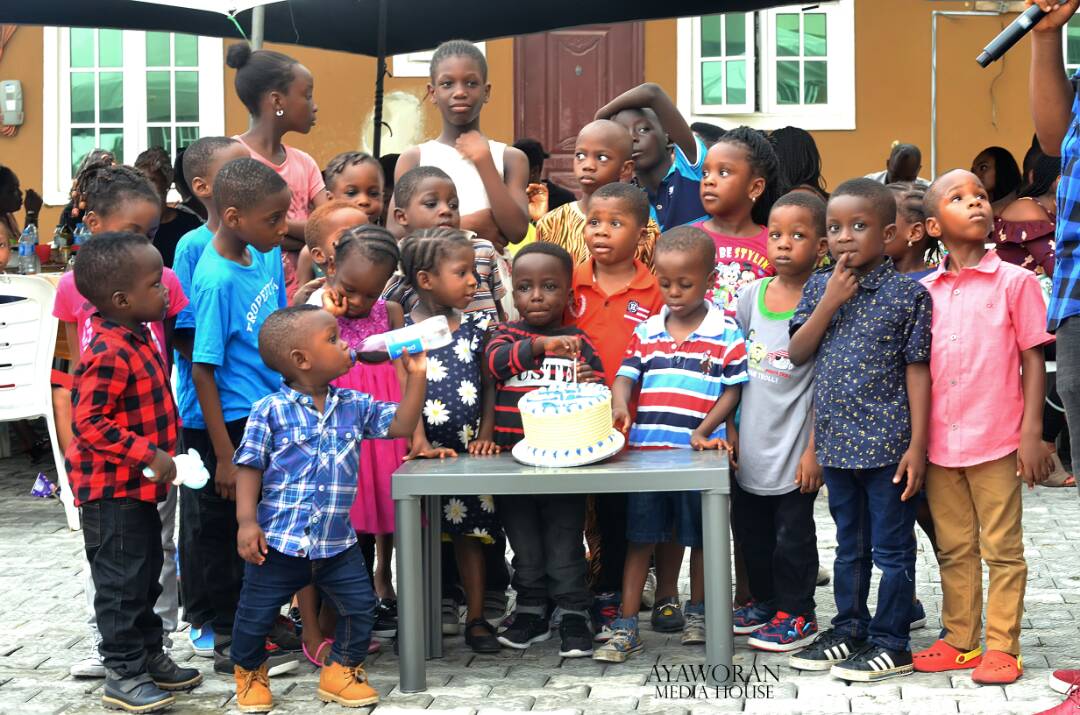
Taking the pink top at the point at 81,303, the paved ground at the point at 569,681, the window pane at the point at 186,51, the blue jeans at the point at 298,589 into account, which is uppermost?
the window pane at the point at 186,51

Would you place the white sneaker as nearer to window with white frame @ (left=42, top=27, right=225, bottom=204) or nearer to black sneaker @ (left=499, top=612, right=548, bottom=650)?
black sneaker @ (left=499, top=612, right=548, bottom=650)

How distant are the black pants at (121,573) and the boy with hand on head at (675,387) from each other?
1488 millimetres

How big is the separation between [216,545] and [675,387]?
166 centimetres

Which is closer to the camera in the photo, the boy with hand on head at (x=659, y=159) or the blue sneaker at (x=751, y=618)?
the blue sneaker at (x=751, y=618)

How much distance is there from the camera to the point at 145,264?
4.21m

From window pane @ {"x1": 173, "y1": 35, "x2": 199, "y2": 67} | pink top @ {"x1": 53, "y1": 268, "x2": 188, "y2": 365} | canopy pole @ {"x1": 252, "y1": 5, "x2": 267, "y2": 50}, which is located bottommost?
pink top @ {"x1": 53, "y1": 268, "x2": 188, "y2": 365}

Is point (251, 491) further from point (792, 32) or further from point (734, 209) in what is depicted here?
point (792, 32)

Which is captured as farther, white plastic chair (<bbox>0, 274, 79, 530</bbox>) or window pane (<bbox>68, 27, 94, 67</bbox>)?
window pane (<bbox>68, 27, 94, 67</bbox>)

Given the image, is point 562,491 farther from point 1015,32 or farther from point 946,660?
point 1015,32

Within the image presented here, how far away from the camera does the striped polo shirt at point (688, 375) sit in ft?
15.5

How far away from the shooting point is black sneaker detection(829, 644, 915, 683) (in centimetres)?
437

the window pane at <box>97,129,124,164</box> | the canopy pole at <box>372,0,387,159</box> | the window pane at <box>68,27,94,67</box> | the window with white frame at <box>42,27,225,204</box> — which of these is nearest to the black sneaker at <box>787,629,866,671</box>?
the canopy pole at <box>372,0,387,159</box>

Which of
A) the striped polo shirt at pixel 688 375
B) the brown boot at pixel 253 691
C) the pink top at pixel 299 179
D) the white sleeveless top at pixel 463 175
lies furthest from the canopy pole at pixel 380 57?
the brown boot at pixel 253 691

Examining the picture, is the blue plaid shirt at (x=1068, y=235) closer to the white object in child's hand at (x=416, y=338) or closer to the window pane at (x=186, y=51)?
the white object in child's hand at (x=416, y=338)
